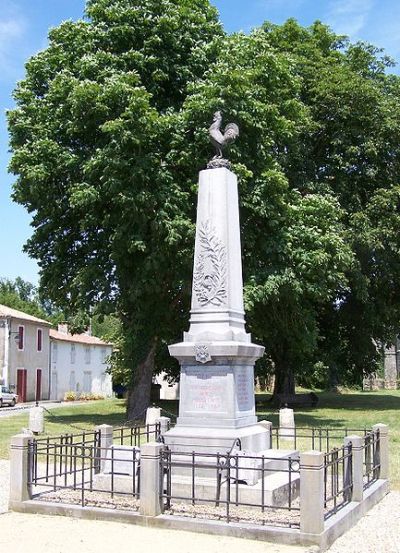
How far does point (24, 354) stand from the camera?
48.1 metres

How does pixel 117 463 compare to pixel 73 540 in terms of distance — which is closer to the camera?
pixel 73 540

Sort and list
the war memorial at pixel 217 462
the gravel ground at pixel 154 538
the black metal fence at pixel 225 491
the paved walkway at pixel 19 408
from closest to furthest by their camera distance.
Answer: the gravel ground at pixel 154 538
the war memorial at pixel 217 462
the black metal fence at pixel 225 491
the paved walkway at pixel 19 408

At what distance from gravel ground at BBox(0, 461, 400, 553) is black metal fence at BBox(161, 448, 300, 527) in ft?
2.12

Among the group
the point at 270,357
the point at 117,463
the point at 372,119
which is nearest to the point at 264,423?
the point at 117,463

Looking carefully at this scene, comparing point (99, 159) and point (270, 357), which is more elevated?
point (99, 159)

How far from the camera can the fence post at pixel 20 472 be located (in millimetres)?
9539

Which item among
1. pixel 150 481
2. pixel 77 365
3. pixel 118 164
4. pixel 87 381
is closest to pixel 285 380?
pixel 118 164

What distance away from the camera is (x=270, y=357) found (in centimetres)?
3659

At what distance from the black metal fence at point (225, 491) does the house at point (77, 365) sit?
44501 mm

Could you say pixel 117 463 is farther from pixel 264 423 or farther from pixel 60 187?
pixel 60 187

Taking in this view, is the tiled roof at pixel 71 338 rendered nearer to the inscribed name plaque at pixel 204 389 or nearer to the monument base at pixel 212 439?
the inscribed name plaque at pixel 204 389

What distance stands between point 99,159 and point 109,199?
1.71 metres

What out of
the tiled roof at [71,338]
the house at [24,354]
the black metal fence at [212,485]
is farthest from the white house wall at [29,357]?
the black metal fence at [212,485]

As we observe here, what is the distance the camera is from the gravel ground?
24.8 ft
